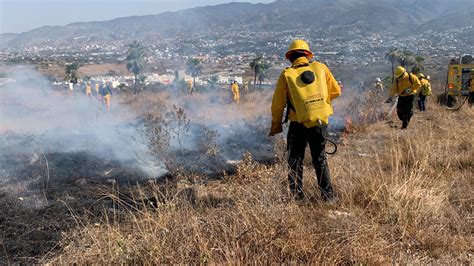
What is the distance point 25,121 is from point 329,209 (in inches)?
488

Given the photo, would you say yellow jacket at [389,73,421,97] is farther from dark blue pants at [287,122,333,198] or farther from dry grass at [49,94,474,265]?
dark blue pants at [287,122,333,198]

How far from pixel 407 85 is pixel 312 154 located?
5599mm

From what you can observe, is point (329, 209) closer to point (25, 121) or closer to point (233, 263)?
point (233, 263)

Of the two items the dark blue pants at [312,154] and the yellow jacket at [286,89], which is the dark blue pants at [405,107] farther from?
the dark blue pants at [312,154]

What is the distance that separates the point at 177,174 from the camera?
17.4 feet

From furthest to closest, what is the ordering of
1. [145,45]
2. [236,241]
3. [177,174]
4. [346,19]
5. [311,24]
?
[346,19]
[311,24]
[145,45]
[177,174]
[236,241]

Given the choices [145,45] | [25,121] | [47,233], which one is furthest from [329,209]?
[145,45]

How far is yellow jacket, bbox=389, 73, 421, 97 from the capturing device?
8.52m

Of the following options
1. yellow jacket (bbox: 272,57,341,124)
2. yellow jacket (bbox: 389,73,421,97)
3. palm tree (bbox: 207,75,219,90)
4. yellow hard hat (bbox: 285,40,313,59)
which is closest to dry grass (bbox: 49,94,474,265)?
yellow jacket (bbox: 272,57,341,124)

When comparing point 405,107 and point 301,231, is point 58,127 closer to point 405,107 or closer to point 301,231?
point 405,107

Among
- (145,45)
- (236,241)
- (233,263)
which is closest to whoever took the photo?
(233,263)

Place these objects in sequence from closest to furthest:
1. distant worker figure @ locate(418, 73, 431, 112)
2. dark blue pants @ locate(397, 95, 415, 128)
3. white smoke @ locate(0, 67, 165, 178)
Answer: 1. white smoke @ locate(0, 67, 165, 178)
2. dark blue pants @ locate(397, 95, 415, 128)
3. distant worker figure @ locate(418, 73, 431, 112)

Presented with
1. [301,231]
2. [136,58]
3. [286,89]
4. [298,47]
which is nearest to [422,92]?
[298,47]

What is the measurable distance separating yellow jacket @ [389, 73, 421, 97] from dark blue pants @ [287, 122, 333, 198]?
552 centimetres
